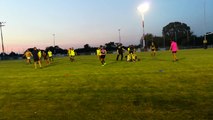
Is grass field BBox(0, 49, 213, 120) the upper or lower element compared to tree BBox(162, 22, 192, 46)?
lower

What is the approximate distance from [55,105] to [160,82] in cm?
632

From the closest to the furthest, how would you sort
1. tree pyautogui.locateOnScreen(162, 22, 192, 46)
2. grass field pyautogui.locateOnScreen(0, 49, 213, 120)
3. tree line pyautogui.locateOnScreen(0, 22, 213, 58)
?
1. grass field pyautogui.locateOnScreen(0, 49, 213, 120)
2. tree line pyautogui.locateOnScreen(0, 22, 213, 58)
3. tree pyautogui.locateOnScreen(162, 22, 192, 46)

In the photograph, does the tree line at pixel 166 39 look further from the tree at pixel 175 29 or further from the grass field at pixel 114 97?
the grass field at pixel 114 97

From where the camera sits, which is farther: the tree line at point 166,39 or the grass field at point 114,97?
the tree line at point 166,39

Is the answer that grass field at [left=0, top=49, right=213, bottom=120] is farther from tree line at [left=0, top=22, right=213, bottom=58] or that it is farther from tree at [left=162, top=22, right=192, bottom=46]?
tree at [left=162, top=22, right=192, bottom=46]

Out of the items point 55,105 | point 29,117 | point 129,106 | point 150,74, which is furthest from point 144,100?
point 150,74

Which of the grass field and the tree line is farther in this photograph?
the tree line

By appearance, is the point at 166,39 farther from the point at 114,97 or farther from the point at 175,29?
the point at 114,97

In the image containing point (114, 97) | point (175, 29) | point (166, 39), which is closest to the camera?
point (114, 97)

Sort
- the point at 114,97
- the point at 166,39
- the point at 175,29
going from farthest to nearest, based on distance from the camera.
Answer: the point at 175,29, the point at 166,39, the point at 114,97

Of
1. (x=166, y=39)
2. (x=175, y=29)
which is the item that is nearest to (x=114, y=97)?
(x=166, y=39)

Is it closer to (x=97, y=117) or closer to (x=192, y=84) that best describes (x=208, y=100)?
(x=192, y=84)

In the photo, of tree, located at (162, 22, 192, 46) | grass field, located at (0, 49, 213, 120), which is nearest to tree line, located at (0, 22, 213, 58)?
tree, located at (162, 22, 192, 46)

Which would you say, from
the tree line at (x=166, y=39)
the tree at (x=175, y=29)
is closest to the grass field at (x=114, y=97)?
the tree line at (x=166, y=39)
